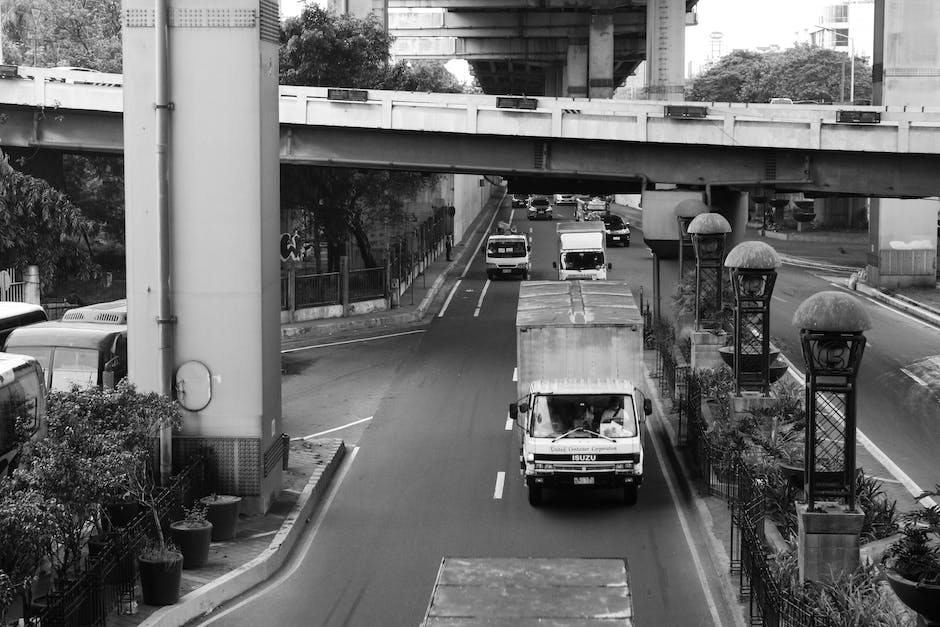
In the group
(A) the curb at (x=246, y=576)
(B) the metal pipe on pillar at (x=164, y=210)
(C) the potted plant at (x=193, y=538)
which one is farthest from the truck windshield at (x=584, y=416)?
(C) the potted plant at (x=193, y=538)

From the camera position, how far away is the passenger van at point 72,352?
86.2 feet

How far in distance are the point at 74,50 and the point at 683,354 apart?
4683cm

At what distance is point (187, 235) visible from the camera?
71.4 feet

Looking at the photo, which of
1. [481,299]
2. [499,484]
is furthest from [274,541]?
[481,299]

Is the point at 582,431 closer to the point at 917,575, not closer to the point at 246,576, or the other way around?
the point at 246,576

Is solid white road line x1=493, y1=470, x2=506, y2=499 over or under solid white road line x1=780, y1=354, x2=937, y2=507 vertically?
under

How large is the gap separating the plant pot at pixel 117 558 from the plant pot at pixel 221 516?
144 inches

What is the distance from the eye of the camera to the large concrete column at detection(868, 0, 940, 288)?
5469 centimetres

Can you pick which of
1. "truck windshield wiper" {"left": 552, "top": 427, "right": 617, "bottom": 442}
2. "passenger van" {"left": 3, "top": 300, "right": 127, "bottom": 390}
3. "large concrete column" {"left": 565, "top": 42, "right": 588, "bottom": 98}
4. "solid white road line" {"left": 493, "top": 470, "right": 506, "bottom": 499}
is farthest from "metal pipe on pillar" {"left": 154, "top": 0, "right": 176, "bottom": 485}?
"large concrete column" {"left": 565, "top": 42, "right": 588, "bottom": 98}

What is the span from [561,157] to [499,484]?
66.8ft

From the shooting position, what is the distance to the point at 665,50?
75.1 meters

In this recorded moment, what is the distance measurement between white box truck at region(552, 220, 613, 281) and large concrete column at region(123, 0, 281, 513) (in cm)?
3374

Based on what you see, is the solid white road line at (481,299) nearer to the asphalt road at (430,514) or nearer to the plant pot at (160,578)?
the asphalt road at (430,514)

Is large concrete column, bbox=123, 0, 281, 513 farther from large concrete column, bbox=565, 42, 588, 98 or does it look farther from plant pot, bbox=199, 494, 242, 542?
large concrete column, bbox=565, 42, 588, 98
